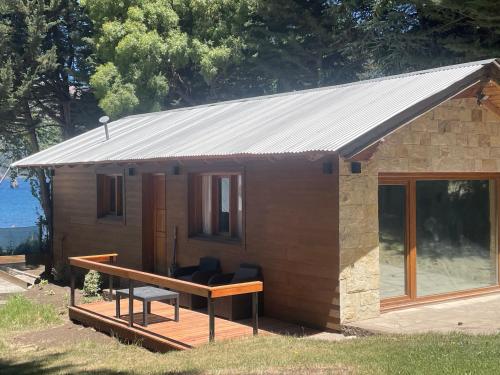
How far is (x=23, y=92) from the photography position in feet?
79.0

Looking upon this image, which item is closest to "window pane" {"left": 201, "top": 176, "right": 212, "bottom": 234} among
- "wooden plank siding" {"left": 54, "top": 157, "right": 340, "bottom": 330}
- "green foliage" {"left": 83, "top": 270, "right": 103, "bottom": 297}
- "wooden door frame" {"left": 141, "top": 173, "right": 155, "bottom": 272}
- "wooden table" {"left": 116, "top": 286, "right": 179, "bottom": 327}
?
"wooden plank siding" {"left": 54, "top": 157, "right": 340, "bottom": 330}

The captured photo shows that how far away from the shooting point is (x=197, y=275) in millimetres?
11570

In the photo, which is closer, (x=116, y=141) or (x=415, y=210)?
(x=415, y=210)

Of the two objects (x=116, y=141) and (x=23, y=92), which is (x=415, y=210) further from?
(x=23, y=92)

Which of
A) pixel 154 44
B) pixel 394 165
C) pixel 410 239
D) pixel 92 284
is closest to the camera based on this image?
pixel 394 165

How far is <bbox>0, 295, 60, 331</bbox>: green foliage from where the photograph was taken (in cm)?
1219

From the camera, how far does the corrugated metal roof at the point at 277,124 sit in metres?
9.66

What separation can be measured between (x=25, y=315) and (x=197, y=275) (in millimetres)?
3702

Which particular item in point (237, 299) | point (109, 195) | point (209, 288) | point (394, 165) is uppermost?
point (394, 165)

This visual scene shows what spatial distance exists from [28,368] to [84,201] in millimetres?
8662

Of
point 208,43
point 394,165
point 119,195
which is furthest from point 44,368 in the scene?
point 208,43

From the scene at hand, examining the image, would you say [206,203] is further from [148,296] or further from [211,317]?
[211,317]

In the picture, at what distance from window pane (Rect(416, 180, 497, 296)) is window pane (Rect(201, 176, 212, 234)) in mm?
3992

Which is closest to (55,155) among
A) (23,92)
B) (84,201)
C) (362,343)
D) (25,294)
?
(84,201)
